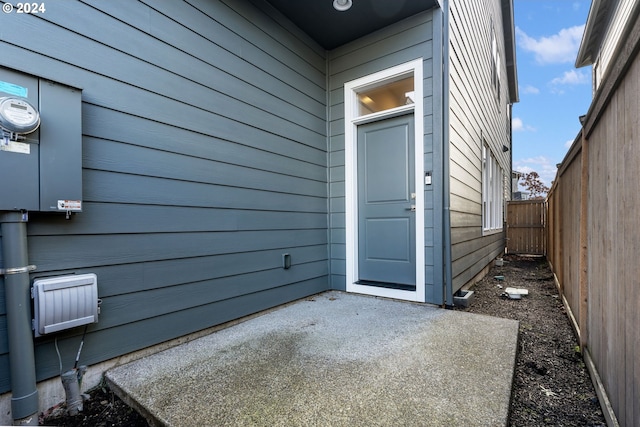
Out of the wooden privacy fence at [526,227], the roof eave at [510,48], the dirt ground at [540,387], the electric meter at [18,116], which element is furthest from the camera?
the roof eave at [510,48]

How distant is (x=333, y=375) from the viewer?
1691mm

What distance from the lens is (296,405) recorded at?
4.68 ft

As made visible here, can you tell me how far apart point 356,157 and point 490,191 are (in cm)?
409

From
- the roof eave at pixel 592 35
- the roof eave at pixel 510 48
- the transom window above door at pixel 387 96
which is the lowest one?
the transom window above door at pixel 387 96

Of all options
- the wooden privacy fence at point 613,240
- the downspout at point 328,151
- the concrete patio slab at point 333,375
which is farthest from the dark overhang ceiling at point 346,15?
the concrete patio slab at point 333,375

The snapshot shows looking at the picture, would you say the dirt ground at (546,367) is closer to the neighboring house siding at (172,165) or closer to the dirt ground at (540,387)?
the dirt ground at (540,387)

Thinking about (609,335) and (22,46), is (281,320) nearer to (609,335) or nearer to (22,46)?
(609,335)

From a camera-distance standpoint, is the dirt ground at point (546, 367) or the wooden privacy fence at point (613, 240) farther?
the dirt ground at point (546, 367)

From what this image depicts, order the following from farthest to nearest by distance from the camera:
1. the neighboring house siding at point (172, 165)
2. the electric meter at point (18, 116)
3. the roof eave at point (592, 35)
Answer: the roof eave at point (592, 35), the neighboring house siding at point (172, 165), the electric meter at point (18, 116)

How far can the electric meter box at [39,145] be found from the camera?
138 cm

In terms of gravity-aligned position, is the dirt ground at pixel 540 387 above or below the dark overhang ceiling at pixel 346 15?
below

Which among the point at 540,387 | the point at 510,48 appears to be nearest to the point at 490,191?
the point at 540,387

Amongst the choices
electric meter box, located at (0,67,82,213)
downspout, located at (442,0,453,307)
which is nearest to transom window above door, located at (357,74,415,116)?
downspout, located at (442,0,453,307)

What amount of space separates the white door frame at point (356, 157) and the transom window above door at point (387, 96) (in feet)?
0.30
